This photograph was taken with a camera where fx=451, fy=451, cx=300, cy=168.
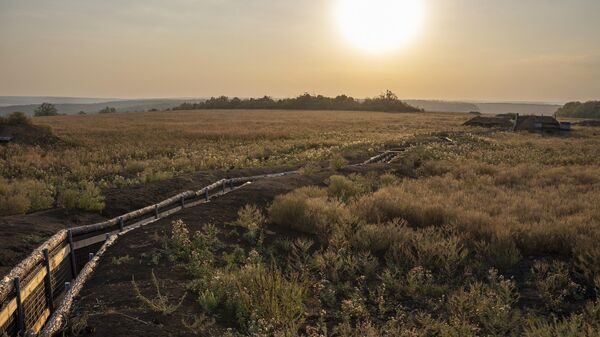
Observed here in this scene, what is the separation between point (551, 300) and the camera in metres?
6.29

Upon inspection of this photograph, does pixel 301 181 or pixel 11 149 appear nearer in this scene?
pixel 301 181

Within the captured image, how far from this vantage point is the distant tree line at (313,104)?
119000 mm

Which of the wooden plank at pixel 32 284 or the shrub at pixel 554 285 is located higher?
the shrub at pixel 554 285

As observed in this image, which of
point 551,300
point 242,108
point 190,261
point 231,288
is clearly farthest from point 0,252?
point 242,108

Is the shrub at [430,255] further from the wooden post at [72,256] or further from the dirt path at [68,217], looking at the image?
the dirt path at [68,217]

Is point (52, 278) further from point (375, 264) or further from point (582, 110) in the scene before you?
point (582, 110)

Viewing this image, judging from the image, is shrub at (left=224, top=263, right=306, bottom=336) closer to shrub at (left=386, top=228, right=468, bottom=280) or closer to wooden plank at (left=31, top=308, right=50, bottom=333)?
shrub at (left=386, top=228, right=468, bottom=280)

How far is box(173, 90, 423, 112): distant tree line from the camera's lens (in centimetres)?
11900

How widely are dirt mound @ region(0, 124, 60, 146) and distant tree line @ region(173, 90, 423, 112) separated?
88.4 metres

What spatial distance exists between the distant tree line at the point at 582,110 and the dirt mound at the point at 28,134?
108m

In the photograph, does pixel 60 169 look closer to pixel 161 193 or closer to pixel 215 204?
pixel 161 193

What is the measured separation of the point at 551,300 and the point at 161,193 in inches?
435

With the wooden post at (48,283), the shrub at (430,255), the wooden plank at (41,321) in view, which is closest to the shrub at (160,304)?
the wooden plank at (41,321)

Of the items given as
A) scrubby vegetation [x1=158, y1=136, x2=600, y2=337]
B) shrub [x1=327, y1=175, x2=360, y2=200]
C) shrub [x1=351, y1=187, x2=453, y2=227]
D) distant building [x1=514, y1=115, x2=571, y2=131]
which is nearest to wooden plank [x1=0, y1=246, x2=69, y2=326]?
scrubby vegetation [x1=158, y1=136, x2=600, y2=337]
